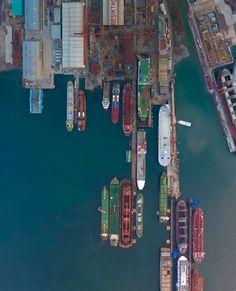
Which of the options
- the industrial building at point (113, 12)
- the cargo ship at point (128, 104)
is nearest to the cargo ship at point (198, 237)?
the cargo ship at point (128, 104)

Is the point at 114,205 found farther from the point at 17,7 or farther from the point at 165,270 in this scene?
the point at 17,7

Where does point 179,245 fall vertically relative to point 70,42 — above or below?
below

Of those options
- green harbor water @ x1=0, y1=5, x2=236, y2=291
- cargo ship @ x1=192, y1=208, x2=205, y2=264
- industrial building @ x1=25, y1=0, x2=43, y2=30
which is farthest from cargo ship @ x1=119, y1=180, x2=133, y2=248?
industrial building @ x1=25, y1=0, x2=43, y2=30

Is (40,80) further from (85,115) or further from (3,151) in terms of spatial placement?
(3,151)

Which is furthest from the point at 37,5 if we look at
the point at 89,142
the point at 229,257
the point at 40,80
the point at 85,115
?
the point at 229,257

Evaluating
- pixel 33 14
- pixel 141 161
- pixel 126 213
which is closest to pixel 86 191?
pixel 126 213

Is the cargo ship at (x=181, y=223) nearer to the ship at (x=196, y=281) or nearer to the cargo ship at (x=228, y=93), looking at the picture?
the ship at (x=196, y=281)
